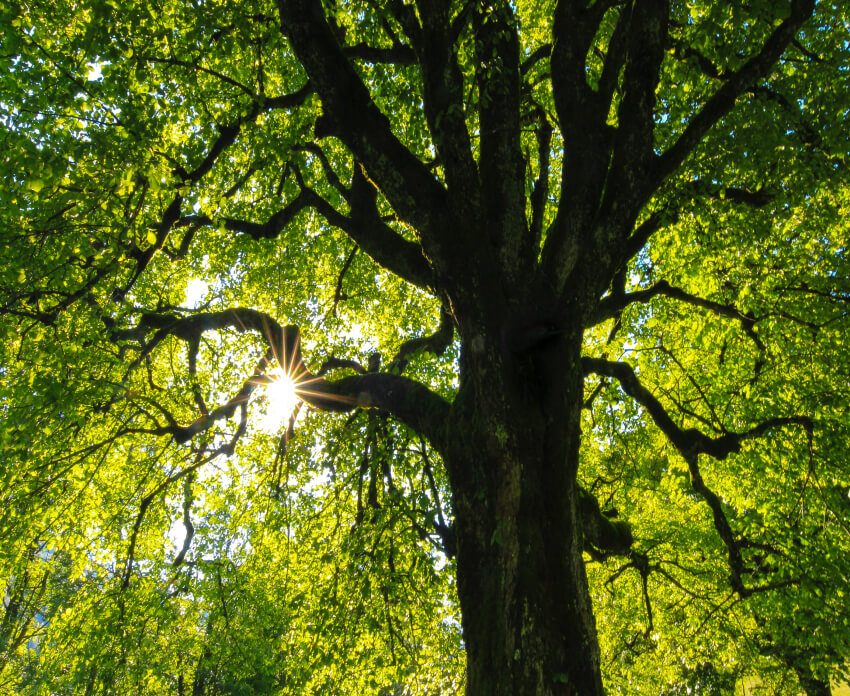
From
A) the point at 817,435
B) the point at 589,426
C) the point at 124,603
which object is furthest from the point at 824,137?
the point at 124,603

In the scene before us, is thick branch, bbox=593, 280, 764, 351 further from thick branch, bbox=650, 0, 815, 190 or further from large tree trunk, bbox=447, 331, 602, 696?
large tree trunk, bbox=447, 331, 602, 696

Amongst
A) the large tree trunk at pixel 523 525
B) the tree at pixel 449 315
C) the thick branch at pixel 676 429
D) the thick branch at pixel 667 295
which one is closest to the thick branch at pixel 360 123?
the tree at pixel 449 315

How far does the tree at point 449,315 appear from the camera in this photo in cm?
472

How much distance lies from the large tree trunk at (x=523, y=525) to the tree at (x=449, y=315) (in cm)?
3

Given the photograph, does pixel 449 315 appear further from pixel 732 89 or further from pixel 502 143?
pixel 732 89

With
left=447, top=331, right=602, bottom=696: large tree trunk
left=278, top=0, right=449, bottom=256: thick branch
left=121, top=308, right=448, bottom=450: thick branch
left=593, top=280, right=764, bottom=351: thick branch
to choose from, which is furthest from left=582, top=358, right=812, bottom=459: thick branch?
left=278, top=0, right=449, bottom=256: thick branch

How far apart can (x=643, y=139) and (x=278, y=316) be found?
866cm

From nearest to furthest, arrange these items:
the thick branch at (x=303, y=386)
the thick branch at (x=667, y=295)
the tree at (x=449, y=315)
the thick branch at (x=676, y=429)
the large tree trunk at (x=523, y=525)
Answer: the large tree trunk at (x=523, y=525) → the tree at (x=449, y=315) → the thick branch at (x=303, y=386) → the thick branch at (x=667, y=295) → the thick branch at (x=676, y=429)

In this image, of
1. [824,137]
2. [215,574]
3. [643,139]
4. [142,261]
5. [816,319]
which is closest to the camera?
[643,139]

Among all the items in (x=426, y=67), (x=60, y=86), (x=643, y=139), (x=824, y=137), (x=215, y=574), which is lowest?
(x=215, y=574)

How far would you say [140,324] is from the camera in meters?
7.87

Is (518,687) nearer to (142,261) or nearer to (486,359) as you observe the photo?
(486,359)

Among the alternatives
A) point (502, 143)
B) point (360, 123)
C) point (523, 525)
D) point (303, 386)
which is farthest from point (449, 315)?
point (523, 525)

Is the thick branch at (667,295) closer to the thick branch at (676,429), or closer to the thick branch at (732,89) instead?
the thick branch at (676,429)
